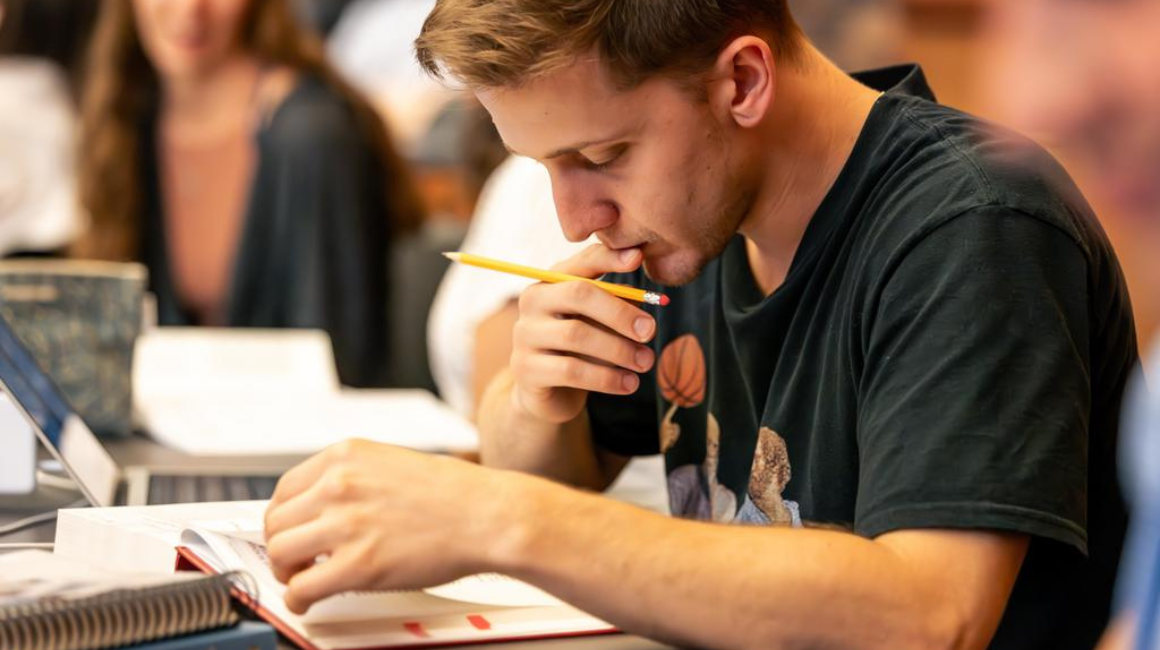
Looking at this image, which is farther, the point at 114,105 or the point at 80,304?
the point at 114,105

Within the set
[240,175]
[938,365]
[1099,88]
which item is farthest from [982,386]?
[240,175]

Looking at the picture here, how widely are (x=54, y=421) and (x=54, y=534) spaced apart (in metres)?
0.18

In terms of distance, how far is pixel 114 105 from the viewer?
2.81 metres

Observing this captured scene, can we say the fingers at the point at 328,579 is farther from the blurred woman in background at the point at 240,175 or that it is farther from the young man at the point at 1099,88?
the blurred woman in background at the point at 240,175

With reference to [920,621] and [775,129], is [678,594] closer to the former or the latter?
[920,621]

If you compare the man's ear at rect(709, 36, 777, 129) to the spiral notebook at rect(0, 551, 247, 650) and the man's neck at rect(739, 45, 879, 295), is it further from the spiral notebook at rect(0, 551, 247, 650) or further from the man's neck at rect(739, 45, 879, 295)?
the spiral notebook at rect(0, 551, 247, 650)

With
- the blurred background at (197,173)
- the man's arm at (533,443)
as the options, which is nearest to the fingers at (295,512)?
the man's arm at (533,443)

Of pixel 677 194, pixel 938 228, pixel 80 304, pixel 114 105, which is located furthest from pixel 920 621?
pixel 114 105

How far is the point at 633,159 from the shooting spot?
3.59 feet

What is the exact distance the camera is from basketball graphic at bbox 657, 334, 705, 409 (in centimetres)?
130

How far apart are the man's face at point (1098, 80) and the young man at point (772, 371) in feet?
1.31

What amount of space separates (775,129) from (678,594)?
441 millimetres

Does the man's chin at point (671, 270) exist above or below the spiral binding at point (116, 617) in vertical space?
above

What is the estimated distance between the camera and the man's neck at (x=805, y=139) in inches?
45.4
